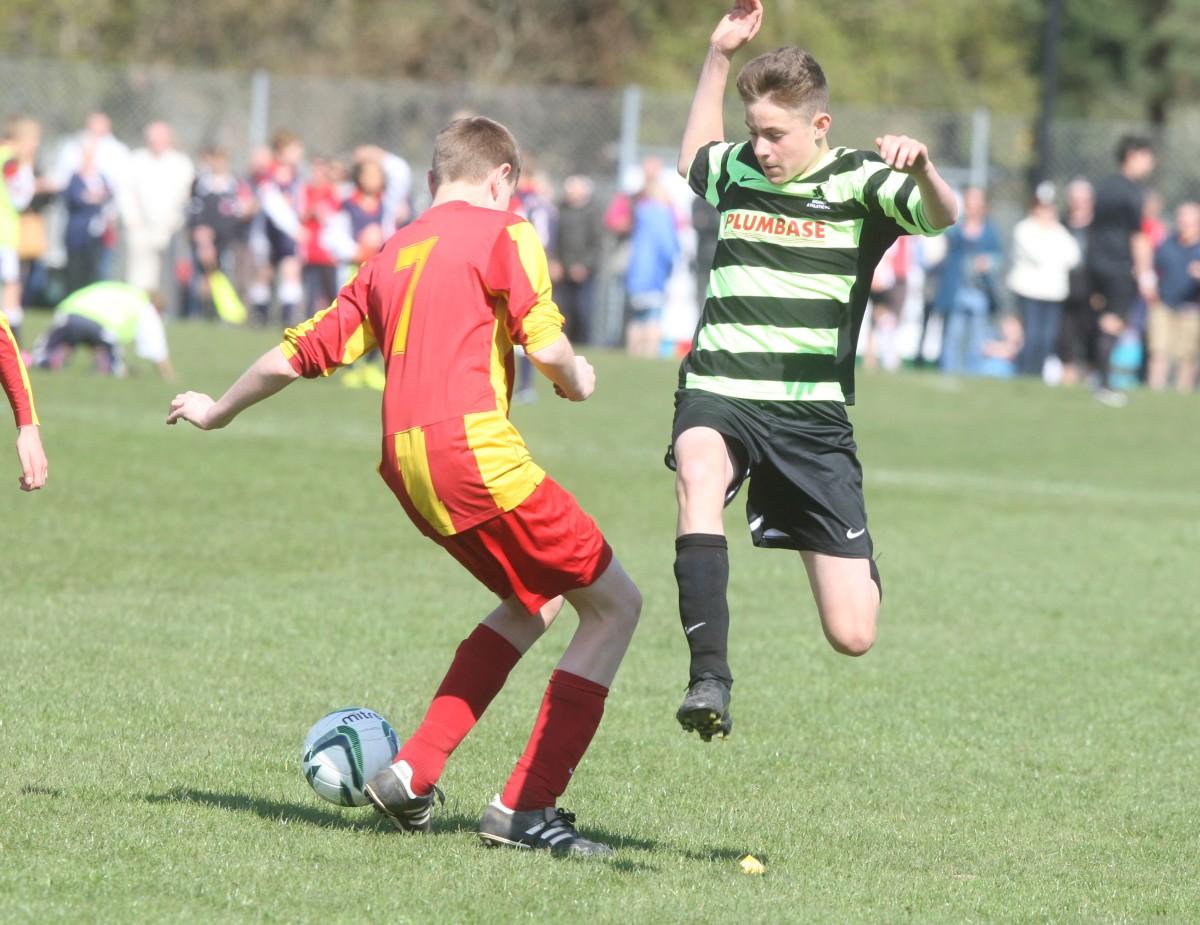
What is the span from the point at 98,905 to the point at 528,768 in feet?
4.04

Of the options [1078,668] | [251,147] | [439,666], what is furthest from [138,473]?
[251,147]

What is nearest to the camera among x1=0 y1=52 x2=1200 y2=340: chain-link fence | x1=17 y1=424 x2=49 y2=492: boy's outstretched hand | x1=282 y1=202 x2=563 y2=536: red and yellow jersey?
x1=282 y1=202 x2=563 y2=536: red and yellow jersey

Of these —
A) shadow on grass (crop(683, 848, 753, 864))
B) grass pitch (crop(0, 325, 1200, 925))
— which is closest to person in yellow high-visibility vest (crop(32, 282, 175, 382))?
grass pitch (crop(0, 325, 1200, 925))

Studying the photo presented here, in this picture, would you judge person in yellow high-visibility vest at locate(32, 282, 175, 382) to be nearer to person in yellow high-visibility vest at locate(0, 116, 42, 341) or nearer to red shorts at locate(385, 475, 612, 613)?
person in yellow high-visibility vest at locate(0, 116, 42, 341)

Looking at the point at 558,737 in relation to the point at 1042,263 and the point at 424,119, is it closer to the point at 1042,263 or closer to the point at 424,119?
the point at 1042,263

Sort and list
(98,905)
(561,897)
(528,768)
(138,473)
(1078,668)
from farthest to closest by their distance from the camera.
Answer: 1. (138,473)
2. (1078,668)
3. (528,768)
4. (561,897)
5. (98,905)

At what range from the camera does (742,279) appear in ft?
18.1

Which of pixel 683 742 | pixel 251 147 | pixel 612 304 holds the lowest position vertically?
pixel 683 742

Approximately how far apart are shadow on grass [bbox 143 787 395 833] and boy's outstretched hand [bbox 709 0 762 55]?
2544mm

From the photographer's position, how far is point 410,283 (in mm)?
4875

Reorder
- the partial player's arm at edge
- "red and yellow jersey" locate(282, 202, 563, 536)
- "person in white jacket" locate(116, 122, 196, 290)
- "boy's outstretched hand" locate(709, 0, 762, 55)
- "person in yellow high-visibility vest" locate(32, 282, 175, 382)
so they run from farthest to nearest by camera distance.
→ 1. "person in white jacket" locate(116, 122, 196, 290)
2. "person in yellow high-visibility vest" locate(32, 282, 175, 382)
3. "boy's outstretched hand" locate(709, 0, 762, 55)
4. the partial player's arm at edge
5. "red and yellow jersey" locate(282, 202, 563, 536)

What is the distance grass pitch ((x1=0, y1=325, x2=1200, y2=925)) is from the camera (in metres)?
4.70

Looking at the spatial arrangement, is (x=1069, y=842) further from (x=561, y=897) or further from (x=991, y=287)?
(x=991, y=287)

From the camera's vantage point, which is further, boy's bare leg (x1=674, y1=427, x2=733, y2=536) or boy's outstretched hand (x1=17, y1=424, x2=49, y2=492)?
boy's outstretched hand (x1=17, y1=424, x2=49, y2=492)
